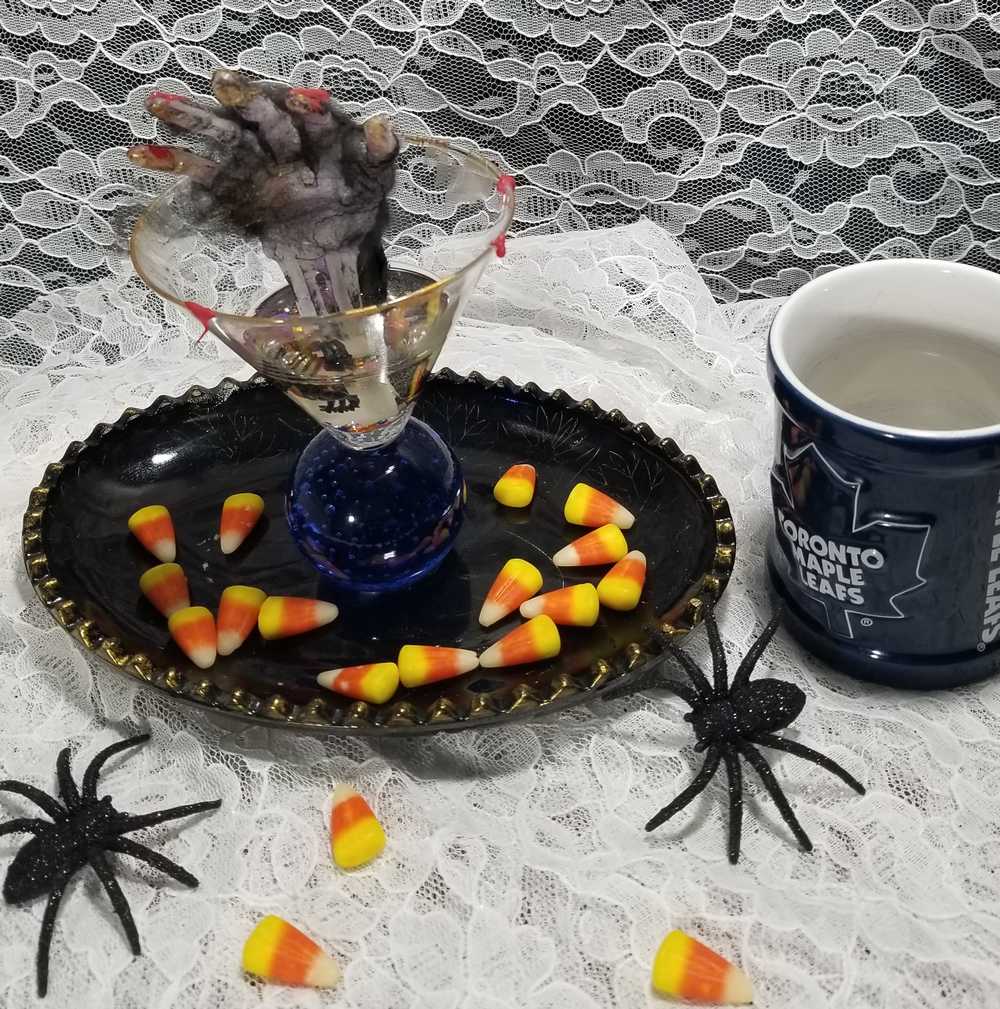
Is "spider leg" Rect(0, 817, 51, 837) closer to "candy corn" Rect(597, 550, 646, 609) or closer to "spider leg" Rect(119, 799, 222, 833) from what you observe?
"spider leg" Rect(119, 799, 222, 833)

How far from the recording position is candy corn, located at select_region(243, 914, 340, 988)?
774mm

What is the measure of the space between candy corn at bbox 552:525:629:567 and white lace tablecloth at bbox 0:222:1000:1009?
102 millimetres

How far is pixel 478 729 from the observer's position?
90 centimetres

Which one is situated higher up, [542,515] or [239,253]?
[239,253]

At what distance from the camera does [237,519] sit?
1026 mm

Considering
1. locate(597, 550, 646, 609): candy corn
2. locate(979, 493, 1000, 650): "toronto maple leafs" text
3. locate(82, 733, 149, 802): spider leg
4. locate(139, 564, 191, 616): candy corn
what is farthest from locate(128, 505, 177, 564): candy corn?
locate(979, 493, 1000, 650): "toronto maple leafs" text

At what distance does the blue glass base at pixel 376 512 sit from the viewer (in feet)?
3.21

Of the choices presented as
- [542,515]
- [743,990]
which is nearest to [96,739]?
[542,515]

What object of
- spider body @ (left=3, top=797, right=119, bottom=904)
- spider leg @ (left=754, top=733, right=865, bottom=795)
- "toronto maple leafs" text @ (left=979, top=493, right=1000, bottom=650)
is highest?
"toronto maple leafs" text @ (left=979, top=493, right=1000, bottom=650)

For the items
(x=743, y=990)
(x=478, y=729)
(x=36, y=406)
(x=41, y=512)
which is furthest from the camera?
(x=36, y=406)

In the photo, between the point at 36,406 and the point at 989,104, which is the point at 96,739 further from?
the point at 989,104

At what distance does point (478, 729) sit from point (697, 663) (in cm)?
20

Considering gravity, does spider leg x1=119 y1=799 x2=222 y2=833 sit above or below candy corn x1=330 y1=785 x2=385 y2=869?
above

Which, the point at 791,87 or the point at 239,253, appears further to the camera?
the point at 791,87
